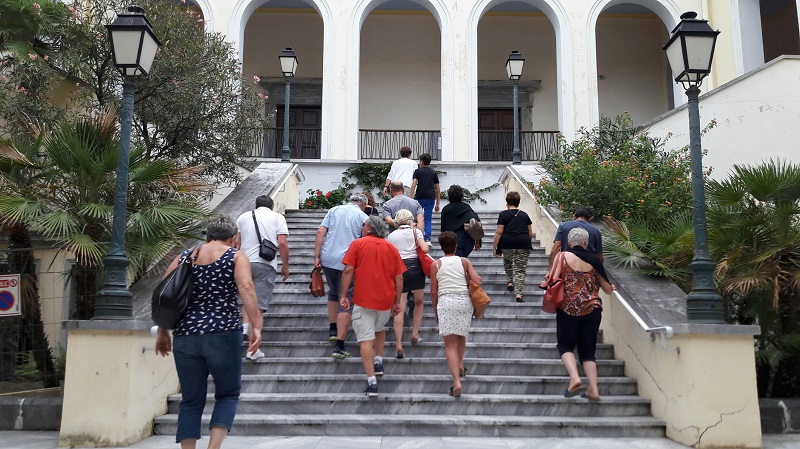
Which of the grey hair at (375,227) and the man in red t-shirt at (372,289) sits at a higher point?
the grey hair at (375,227)

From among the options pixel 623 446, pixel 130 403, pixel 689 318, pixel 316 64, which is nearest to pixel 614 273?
pixel 689 318

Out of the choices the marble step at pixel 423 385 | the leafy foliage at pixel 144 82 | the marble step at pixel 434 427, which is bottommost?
the marble step at pixel 434 427

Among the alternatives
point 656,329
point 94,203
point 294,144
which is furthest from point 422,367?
point 294,144

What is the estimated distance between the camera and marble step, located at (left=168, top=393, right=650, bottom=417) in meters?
6.25

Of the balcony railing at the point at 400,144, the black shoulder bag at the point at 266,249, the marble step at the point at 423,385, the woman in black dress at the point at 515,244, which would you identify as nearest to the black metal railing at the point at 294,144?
the balcony railing at the point at 400,144

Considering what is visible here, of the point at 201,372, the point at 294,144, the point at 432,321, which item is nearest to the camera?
the point at 201,372

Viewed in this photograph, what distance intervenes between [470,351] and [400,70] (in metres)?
14.3

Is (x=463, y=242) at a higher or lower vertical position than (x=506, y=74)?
lower

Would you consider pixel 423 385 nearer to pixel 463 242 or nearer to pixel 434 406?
pixel 434 406

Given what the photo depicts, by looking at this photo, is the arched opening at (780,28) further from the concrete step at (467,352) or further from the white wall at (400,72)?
the concrete step at (467,352)

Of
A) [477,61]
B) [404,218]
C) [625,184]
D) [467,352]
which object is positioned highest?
[477,61]

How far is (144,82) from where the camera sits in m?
10.5

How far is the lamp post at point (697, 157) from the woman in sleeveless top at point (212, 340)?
12.4 feet

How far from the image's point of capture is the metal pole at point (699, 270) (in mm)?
5941
